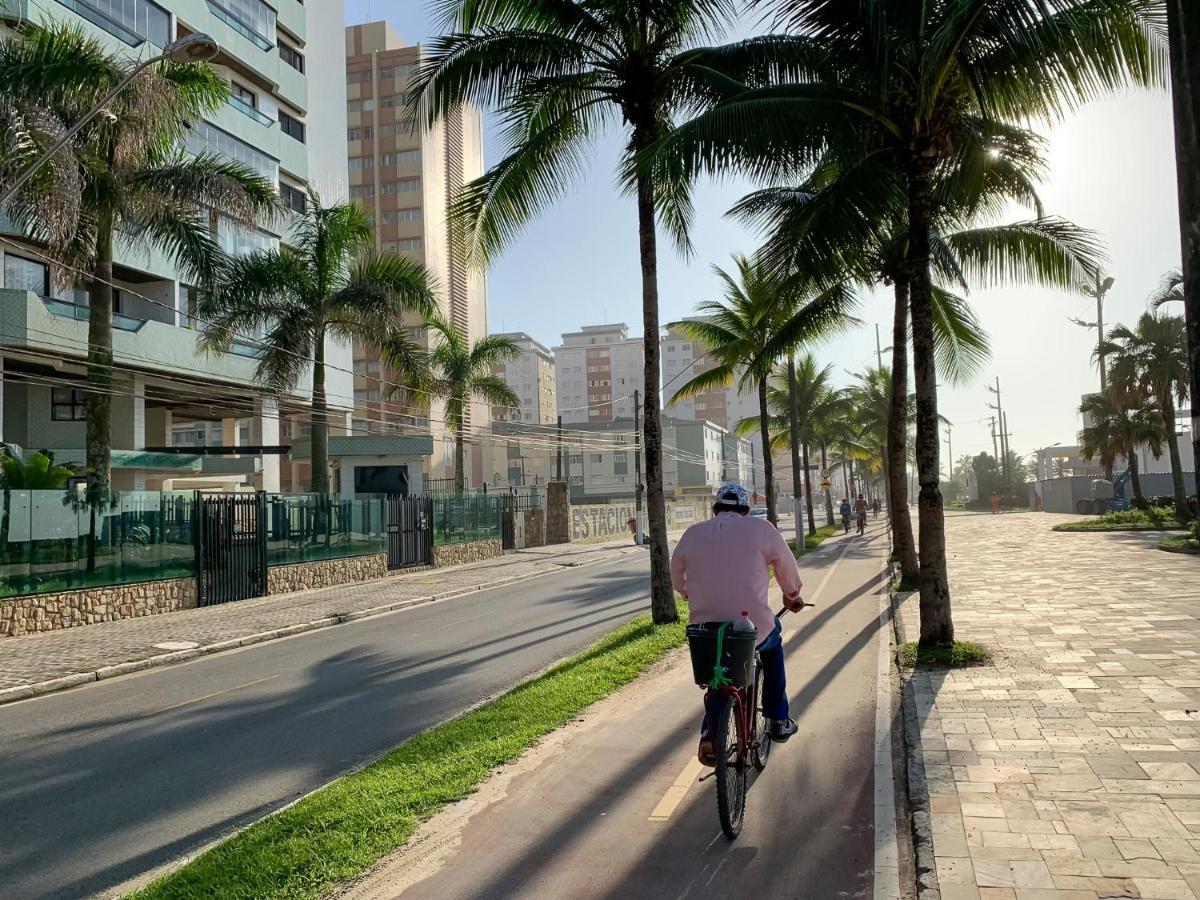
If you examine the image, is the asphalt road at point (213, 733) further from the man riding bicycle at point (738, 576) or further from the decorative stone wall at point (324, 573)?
the decorative stone wall at point (324, 573)

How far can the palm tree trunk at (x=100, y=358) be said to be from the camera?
1791 centimetres

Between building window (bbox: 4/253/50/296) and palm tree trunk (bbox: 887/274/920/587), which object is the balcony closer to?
building window (bbox: 4/253/50/296)

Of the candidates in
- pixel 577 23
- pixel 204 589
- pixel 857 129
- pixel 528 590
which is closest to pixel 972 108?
pixel 857 129

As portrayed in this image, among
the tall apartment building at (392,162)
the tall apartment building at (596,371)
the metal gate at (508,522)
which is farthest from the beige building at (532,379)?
the metal gate at (508,522)

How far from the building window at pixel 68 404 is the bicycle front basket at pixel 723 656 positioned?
29334 mm

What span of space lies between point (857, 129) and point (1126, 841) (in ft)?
25.1

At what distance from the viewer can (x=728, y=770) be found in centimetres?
472

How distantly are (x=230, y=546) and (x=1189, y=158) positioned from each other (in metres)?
19.6

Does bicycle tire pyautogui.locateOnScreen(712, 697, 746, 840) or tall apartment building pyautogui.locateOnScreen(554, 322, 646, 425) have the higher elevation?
tall apartment building pyautogui.locateOnScreen(554, 322, 646, 425)

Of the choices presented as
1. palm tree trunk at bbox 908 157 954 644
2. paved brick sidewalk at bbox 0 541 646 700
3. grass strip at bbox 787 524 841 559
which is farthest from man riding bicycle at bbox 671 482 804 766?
grass strip at bbox 787 524 841 559

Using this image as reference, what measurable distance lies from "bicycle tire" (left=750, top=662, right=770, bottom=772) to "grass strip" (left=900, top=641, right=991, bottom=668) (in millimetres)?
3809

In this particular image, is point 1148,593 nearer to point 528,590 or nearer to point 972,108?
point 972,108

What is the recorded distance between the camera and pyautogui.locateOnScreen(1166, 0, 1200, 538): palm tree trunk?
3.88 meters

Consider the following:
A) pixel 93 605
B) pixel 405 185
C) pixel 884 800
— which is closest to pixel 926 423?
pixel 884 800
